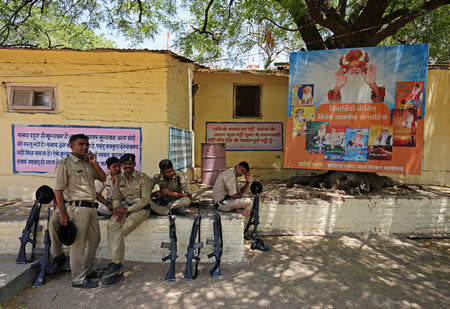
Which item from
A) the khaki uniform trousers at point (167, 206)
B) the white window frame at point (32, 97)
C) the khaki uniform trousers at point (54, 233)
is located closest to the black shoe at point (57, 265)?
the khaki uniform trousers at point (54, 233)

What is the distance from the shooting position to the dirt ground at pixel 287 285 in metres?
3.11

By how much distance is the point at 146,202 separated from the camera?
377cm

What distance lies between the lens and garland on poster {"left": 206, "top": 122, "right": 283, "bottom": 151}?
26.7 feet

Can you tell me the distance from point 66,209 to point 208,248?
1.91 m

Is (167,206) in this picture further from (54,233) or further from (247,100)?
(247,100)

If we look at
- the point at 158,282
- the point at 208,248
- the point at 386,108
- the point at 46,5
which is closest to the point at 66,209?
the point at 158,282

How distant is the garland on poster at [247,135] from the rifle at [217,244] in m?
4.36

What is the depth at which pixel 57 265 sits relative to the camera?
360 cm

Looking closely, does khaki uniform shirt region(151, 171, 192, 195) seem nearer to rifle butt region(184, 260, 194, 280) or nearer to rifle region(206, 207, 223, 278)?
rifle region(206, 207, 223, 278)

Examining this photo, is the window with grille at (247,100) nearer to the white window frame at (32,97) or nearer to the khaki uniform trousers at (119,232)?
the white window frame at (32,97)

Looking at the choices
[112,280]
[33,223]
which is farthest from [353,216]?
[33,223]

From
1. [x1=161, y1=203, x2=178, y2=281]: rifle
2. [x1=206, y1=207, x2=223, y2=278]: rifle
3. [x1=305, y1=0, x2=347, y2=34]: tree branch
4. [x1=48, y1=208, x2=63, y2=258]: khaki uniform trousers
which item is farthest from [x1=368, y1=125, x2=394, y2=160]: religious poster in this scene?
[x1=48, y1=208, x2=63, y2=258]: khaki uniform trousers

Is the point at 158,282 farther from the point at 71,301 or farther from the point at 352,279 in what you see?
the point at 352,279

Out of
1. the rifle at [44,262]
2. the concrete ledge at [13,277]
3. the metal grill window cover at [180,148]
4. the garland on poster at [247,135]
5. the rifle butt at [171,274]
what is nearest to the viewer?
the concrete ledge at [13,277]
